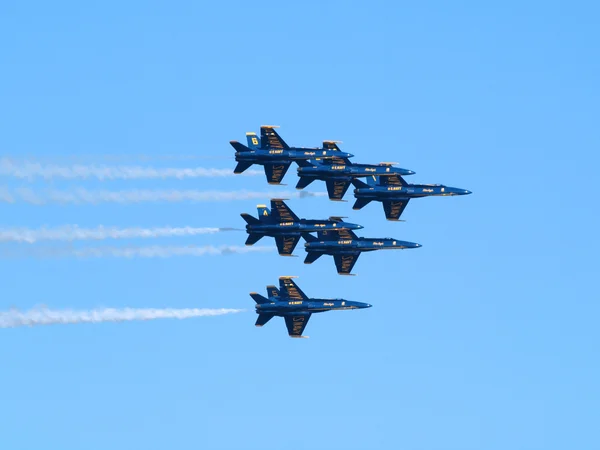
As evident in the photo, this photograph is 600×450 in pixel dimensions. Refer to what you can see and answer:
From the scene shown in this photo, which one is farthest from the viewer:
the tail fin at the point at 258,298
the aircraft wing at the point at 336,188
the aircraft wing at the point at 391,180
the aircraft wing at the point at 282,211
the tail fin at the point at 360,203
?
the aircraft wing at the point at 391,180

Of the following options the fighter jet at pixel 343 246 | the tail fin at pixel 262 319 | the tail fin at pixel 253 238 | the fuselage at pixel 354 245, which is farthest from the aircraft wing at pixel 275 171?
the tail fin at pixel 262 319

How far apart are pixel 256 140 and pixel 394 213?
1907 cm

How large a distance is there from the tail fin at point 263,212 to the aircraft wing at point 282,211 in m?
0.64

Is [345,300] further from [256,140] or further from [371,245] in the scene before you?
[256,140]

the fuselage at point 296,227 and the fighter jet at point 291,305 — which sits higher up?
the fuselage at point 296,227

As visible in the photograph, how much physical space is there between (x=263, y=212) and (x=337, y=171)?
9.71 meters

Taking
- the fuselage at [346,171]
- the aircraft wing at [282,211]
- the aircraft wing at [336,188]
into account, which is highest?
the fuselage at [346,171]

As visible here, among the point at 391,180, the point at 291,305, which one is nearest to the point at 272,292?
the point at 291,305

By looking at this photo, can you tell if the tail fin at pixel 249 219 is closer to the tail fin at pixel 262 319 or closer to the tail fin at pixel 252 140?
the tail fin at pixel 252 140

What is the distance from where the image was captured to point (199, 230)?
14725 cm

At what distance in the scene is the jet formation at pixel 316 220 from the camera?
14875 centimetres

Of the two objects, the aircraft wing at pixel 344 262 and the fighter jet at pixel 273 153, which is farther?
the aircraft wing at pixel 344 262

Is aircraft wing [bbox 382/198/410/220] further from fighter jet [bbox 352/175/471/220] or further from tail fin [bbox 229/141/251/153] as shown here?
tail fin [bbox 229/141/251/153]

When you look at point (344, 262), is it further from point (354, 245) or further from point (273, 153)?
point (273, 153)
